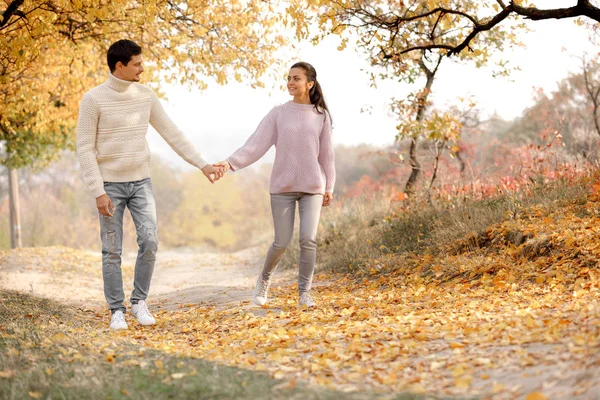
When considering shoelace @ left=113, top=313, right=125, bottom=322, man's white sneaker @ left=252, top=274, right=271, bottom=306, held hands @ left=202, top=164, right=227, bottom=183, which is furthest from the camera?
man's white sneaker @ left=252, top=274, right=271, bottom=306

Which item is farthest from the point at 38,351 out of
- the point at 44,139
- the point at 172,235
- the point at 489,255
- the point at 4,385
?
the point at 172,235

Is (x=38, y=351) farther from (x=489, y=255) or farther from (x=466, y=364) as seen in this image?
(x=489, y=255)

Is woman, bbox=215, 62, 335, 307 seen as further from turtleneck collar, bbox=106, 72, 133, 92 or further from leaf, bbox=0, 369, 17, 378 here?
leaf, bbox=0, 369, 17, 378

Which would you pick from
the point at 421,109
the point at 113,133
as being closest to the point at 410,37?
the point at 421,109

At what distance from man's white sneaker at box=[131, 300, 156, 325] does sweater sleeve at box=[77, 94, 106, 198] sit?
99 centimetres

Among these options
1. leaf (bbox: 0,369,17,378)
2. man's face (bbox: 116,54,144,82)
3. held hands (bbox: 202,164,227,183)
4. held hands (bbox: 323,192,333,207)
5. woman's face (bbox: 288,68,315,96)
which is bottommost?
leaf (bbox: 0,369,17,378)

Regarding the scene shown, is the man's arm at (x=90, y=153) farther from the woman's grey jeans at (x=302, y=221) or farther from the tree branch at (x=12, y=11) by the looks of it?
the tree branch at (x=12, y=11)

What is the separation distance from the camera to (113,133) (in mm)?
4777

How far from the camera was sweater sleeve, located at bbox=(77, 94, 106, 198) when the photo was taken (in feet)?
15.2

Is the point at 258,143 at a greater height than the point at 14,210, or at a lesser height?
greater

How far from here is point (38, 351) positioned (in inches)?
141

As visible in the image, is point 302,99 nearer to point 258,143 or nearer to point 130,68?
point 258,143

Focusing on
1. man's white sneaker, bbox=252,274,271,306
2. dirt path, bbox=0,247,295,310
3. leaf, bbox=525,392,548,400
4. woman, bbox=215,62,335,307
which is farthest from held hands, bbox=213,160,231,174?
leaf, bbox=525,392,548,400

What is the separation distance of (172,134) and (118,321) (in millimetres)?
1503
